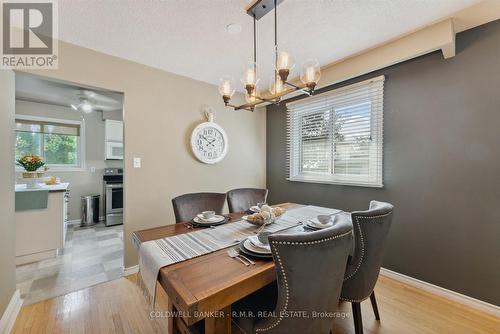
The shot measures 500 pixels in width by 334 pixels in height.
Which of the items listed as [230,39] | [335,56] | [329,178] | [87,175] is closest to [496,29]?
[335,56]

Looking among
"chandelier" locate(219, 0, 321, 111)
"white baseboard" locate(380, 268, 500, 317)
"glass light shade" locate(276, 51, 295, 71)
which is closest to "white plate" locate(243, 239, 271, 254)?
"chandelier" locate(219, 0, 321, 111)

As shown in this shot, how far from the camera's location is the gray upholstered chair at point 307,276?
0.88 m

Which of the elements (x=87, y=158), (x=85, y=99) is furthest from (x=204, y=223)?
(x=87, y=158)

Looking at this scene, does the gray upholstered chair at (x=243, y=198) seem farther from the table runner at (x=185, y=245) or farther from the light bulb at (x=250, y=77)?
the light bulb at (x=250, y=77)

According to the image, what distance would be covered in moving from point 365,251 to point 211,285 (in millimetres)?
981

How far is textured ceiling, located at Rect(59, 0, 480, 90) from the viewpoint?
1.60m

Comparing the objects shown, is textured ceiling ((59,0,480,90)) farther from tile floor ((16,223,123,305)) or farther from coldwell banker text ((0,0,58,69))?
tile floor ((16,223,123,305))

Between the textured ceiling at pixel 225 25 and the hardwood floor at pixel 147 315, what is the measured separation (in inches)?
96.4

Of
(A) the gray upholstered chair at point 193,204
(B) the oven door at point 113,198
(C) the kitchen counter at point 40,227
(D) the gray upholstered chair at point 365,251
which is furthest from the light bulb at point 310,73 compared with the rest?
(B) the oven door at point 113,198

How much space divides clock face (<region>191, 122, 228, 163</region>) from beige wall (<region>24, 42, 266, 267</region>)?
10 cm

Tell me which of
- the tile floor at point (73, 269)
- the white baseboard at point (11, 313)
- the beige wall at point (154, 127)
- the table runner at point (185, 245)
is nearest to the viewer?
the table runner at point (185, 245)

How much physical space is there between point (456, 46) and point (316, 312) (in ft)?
8.30

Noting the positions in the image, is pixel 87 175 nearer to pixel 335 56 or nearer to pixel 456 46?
pixel 335 56

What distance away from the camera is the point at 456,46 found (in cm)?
190
